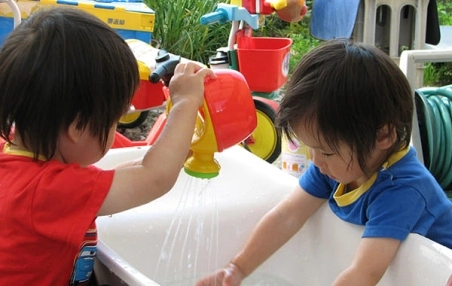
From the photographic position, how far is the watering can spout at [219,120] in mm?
984

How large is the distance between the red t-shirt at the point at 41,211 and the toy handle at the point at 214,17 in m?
1.11

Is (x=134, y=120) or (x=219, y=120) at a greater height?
(x=219, y=120)

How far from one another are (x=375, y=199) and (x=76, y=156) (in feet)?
1.46

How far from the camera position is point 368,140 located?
98 cm

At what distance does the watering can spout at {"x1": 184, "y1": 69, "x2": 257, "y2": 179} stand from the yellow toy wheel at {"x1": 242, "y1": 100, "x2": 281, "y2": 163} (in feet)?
3.36

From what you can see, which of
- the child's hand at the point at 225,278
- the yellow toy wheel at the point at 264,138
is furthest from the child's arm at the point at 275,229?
the yellow toy wheel at the point at 264,138

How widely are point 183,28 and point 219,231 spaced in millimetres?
2033

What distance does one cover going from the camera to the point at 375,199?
40.4 inches

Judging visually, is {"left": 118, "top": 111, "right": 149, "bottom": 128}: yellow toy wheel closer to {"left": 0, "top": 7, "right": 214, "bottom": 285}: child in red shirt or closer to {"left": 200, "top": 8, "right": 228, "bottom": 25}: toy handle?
{"left": 200, "top": 8, "right": 228, "bottom": 25}: toy handle

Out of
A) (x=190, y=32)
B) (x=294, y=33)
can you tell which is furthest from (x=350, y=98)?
(x=294, y=33)

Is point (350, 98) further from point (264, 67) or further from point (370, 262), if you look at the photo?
point (264, 67)

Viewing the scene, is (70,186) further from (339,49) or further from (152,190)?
→ (339,49)

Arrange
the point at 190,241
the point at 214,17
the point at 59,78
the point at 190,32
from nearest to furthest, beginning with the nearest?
the point at 59,78 < the point at 190,241 < the point at 214,17 < the point at 190,32

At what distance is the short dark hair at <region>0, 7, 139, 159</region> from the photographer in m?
0.86
